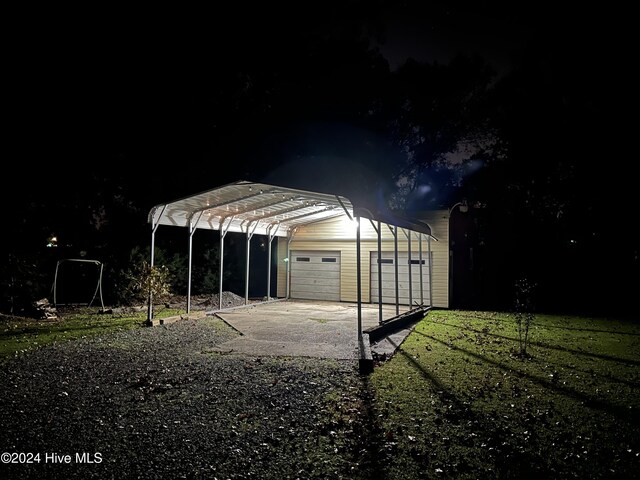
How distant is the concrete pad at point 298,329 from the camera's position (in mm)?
7160

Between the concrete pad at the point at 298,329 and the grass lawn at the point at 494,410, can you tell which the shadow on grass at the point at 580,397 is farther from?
the concrete pad at the point at 298,329

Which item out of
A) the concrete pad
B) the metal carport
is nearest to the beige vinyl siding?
the metal carport

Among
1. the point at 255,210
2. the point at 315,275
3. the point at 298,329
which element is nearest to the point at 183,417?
the point at 298,329

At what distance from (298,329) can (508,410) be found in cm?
567

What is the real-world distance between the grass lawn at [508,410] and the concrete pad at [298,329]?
1.24 m

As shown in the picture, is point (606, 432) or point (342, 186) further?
point (342, 186)

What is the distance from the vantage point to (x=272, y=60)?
61.3 feet

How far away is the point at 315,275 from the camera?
55.9 ft

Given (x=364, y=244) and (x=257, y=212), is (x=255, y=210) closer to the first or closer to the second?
(x=257, y=212)

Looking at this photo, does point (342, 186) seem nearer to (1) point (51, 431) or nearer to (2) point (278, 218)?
(2) point (278, 218)

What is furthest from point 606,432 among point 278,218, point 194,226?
point 278,218

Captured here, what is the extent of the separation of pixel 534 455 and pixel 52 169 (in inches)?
586

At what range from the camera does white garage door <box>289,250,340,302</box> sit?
54.5 feet

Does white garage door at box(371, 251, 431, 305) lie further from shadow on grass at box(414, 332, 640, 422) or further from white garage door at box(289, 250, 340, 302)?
shadow on grass at box(414, 332, 640, 422)
